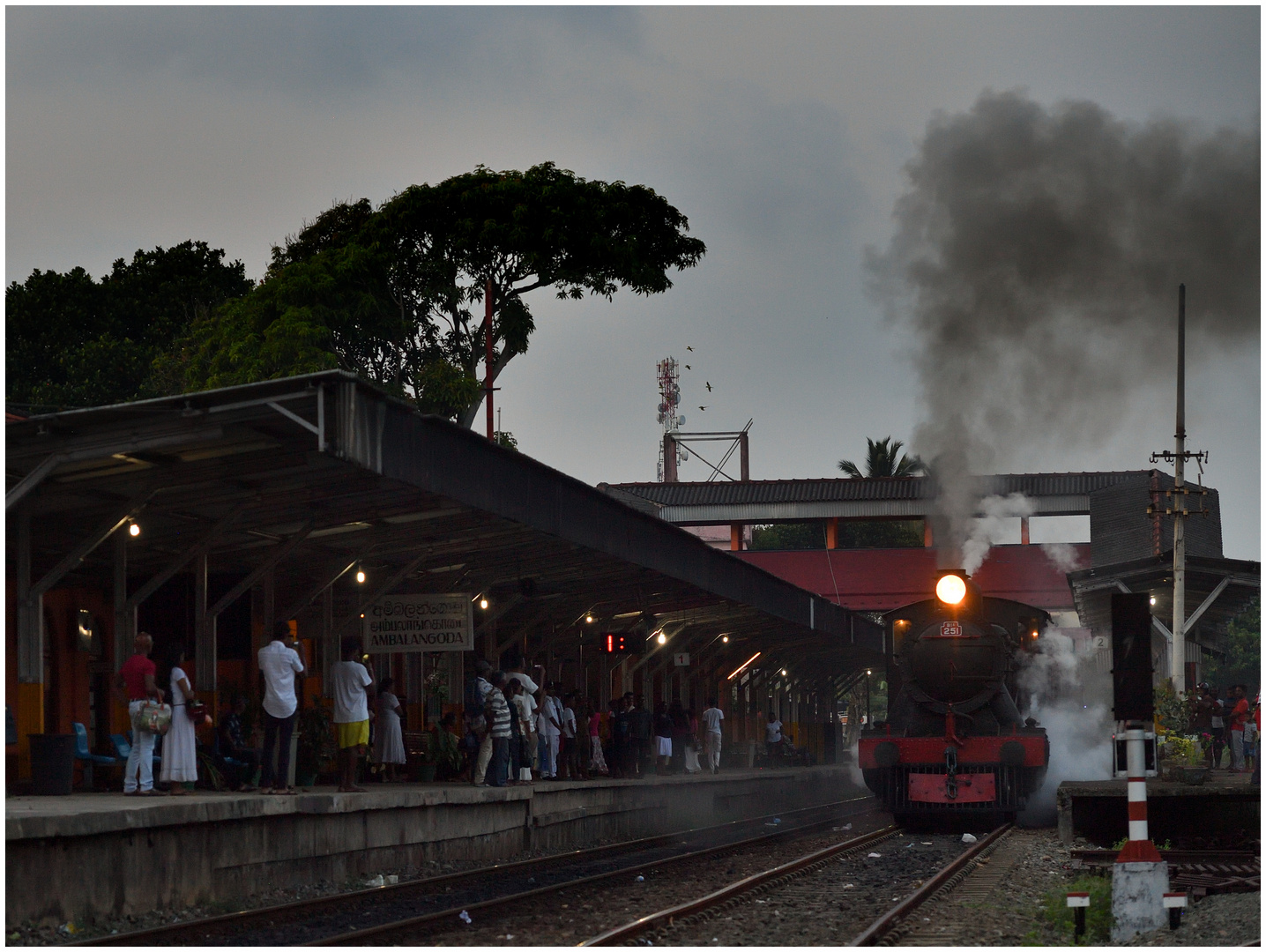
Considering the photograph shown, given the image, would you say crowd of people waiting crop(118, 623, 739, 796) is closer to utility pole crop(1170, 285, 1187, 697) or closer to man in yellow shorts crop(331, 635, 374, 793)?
man in yellow shorts crop(331, 635, 374, 793)

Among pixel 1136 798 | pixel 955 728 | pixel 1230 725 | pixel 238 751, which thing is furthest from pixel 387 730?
pixel 1230 725

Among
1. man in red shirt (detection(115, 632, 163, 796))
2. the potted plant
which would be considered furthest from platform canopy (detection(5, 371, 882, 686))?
the potted plant

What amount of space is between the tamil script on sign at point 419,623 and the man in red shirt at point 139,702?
4670mm

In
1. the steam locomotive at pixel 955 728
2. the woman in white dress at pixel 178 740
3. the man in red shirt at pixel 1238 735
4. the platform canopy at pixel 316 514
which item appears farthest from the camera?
the man in red shirt at pixel 1238 735

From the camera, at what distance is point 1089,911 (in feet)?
38.2

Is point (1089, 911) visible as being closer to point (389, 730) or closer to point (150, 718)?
point (150, 718)

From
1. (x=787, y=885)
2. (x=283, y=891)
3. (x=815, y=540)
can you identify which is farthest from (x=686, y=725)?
(x=815, y=540)

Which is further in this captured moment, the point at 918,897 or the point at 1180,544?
the point at 1180,544

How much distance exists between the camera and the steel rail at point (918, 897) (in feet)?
34.5

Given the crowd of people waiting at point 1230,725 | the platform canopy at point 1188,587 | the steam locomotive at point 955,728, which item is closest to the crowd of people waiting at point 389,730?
the steam locomotive at point 955,728

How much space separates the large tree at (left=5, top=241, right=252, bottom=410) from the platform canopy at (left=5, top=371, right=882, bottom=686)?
23.4 meters

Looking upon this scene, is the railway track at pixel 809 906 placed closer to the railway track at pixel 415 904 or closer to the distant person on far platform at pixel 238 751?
the railway track at pixel 415 904

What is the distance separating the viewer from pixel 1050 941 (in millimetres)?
11000

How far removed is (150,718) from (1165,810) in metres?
10.6
